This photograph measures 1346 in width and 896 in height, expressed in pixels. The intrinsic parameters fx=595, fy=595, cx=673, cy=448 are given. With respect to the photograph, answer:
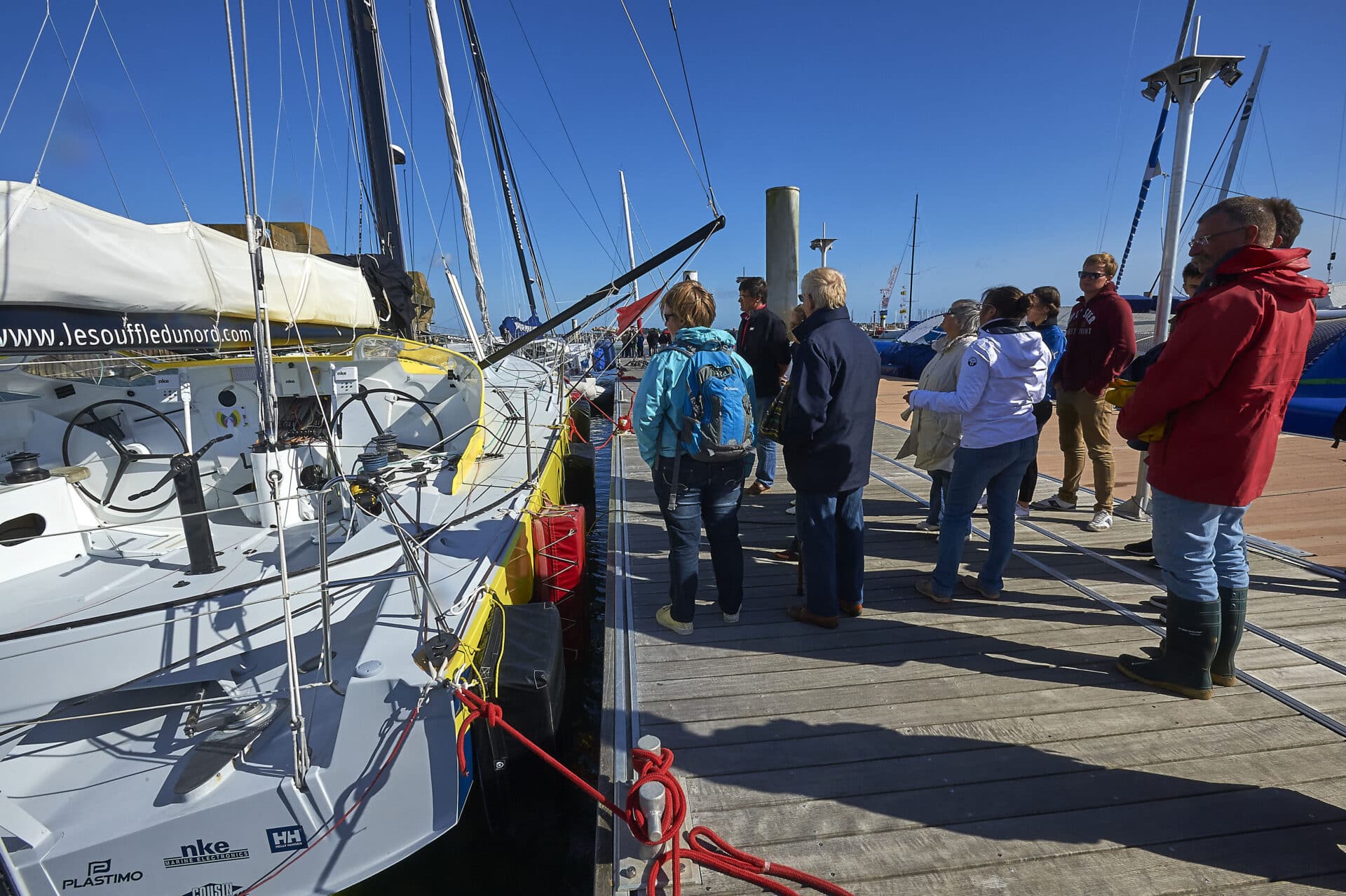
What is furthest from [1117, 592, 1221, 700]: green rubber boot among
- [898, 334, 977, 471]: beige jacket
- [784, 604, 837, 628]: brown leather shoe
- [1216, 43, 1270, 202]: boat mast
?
[1216, 43, 1270, 202]: boat mast

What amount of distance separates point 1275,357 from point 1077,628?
58.8 inches

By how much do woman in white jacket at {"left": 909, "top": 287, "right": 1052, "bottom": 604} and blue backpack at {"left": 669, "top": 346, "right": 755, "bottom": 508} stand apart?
911mm

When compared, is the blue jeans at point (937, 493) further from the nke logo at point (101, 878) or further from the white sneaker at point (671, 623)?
the nke logo at point (101, 878)

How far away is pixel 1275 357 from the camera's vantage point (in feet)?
6.46

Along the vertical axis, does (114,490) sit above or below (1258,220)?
below

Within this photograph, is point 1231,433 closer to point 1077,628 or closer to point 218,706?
point 1077,628

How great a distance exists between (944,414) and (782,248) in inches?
89.7

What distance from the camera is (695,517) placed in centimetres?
283

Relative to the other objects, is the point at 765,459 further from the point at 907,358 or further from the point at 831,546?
the point at 907,358

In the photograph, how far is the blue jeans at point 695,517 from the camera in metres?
2.78

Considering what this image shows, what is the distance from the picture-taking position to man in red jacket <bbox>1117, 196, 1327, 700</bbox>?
1.94m

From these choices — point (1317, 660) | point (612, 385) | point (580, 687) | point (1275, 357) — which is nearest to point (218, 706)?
point (580, 687)

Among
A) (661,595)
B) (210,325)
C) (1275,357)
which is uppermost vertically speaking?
(210,325)

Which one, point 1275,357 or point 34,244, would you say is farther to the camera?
point 34,244
